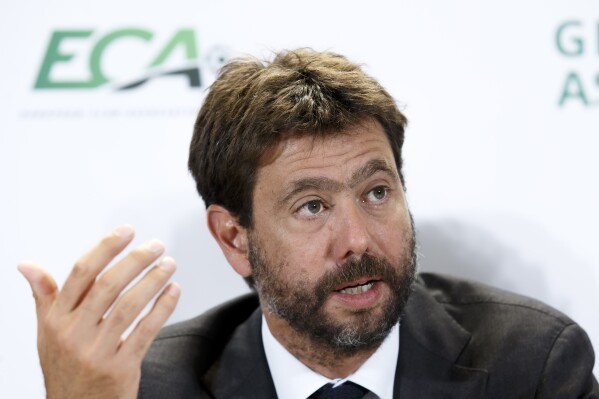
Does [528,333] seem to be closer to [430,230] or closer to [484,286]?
[484,286]

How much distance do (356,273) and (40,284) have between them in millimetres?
750

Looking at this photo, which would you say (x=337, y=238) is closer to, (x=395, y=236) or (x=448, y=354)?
(x=395, y=236)

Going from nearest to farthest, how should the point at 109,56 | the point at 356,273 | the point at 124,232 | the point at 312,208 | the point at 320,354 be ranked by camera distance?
the point at 124,232
the point at 356,273
the point at 312,208
the point at 320,354
the point at 109,56

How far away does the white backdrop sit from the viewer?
249 cm

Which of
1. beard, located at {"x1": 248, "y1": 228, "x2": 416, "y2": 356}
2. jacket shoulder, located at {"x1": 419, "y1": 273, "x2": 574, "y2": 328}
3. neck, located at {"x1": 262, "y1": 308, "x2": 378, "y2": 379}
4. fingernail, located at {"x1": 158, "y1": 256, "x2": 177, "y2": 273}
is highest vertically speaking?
fingernail, located at {"x1": 158, "y1": 256, "x2": 177, "y2": 273}

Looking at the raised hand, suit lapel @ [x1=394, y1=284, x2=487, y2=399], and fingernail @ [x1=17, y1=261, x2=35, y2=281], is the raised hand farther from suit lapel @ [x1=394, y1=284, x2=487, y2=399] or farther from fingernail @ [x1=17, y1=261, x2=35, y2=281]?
suit lapel @ [x1=394, y1=284, x2=487, y2=399]

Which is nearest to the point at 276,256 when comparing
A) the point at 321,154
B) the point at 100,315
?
the point at 321,154

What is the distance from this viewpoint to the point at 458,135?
8.63 feet

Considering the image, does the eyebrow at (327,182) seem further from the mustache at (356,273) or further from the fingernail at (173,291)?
the fingernail at (173,291)

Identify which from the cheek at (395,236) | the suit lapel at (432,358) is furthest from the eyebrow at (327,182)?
the suit lapel at (432,358)

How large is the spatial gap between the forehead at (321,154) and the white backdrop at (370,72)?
1.82 feet

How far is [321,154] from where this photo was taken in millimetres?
2031

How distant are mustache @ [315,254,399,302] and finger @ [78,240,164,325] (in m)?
0.56

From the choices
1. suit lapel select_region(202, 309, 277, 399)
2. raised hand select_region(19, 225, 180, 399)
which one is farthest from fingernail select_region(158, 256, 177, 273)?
suit lapel select_region(202, 309, 277, 399)
